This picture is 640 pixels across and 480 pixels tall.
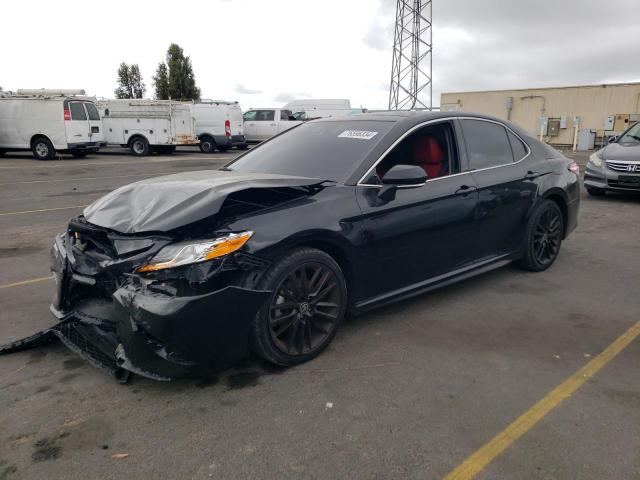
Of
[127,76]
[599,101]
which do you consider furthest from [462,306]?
[127,76]

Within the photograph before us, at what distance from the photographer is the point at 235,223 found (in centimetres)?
302

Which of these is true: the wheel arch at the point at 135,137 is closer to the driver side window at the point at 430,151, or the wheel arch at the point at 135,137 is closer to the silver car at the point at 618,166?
the silver car at the point at 618,166

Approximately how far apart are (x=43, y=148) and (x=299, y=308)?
1845cm

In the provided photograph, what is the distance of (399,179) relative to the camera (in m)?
3.56

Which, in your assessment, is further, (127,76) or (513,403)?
(127,76)

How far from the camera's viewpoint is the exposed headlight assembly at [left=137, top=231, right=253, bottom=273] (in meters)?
2.80

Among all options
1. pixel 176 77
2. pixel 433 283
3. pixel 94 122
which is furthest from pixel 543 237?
pixel 176 77

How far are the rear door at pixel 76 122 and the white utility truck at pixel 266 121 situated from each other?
27.6 feet

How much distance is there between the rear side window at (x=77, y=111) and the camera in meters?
18.2

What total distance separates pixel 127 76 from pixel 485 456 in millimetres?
49843

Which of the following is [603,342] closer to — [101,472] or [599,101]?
[101,472]

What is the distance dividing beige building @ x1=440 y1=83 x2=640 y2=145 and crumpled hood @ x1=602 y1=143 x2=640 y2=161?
702 inches

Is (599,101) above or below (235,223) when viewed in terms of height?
above

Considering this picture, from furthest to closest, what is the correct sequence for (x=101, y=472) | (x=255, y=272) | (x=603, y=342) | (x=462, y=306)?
(x=462, y=306) < (x=603, y=342) < (x=255, y=272) < (x=101, y=472)
